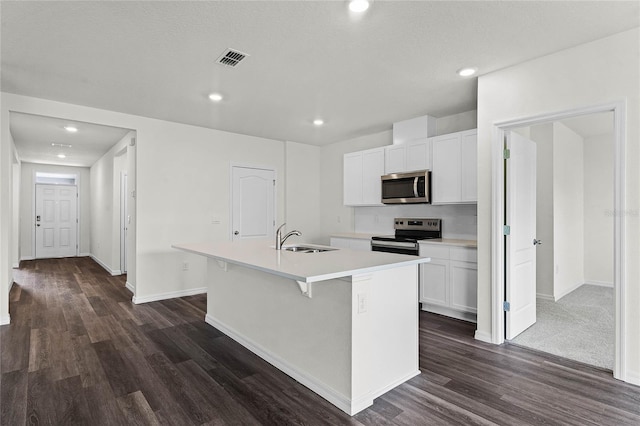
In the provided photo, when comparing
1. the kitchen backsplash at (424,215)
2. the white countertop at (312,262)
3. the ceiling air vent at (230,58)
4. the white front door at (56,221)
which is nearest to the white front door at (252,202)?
the kitchen backsplash at (424,215)

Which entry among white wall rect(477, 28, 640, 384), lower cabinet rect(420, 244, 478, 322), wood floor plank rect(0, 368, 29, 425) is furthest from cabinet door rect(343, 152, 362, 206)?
wood floor plank rect(0, 368, 29, 425)

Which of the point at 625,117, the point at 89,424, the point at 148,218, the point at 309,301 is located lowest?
the point at 89,424

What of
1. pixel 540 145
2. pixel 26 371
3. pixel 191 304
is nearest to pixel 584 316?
pixel 540 145

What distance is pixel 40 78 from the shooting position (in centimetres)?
325

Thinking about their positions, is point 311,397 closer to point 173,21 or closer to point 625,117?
point 173,21

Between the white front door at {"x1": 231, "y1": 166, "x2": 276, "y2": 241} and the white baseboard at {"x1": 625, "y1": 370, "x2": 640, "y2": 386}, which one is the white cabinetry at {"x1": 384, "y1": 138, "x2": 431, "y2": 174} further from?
the white baseboard at {"x1": 625, "y1": 370, "x2": 640, "y2": 386}

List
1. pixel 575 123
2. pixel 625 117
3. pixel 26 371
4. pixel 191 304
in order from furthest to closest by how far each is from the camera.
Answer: pixel 575 123
pixel 191 304
pixel 26 371
pixel 625 117

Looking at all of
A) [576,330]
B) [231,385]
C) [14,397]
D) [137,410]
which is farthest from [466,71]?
[14,397]

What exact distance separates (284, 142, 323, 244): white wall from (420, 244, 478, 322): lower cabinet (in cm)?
269

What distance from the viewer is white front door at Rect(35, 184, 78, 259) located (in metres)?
8.63

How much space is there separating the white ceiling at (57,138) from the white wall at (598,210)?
23.5 ft

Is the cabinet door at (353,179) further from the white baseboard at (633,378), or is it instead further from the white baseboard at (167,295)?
the white baseboard at (633,378)

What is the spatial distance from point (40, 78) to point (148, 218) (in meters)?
1.96

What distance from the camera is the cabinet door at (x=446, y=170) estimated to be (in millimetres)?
4039
